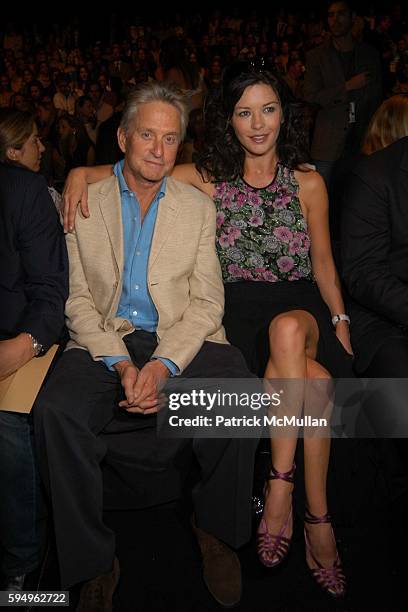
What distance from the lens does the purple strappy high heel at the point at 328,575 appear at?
6.22 ft

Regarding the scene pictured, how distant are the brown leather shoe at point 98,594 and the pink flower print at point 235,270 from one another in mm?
1109

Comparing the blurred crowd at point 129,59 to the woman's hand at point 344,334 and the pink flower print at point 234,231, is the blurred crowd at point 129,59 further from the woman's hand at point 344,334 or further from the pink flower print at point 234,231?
the woman's hand at point 344,334

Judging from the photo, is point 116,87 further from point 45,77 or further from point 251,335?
point 251,335

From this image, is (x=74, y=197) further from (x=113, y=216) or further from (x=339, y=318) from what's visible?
(x=339, y=318)

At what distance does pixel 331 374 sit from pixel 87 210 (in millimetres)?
977

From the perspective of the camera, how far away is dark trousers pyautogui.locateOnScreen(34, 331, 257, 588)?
71.8 inches

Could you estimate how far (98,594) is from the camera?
72.5 inches

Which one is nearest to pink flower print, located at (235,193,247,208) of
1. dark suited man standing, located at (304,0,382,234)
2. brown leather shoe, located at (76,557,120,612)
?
brown leather shoe, located at (76,557,120,612)

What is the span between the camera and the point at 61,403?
6.07 feet

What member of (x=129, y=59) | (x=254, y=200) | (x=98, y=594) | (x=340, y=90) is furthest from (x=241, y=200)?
(x=129, y=59)

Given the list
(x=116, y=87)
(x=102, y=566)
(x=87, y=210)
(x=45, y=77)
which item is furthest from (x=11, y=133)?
(x=45, y=77)

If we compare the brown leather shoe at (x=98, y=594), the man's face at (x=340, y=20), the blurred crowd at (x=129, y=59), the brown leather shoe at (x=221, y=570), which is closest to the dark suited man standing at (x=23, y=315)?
the brown leather shoe at (x=98, y=594)

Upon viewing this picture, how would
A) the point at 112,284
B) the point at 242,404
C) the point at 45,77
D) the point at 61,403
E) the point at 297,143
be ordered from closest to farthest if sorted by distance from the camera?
the point at 61,403
the point at 242,404
the point at 112,284
the point at 297,143
the point at 45,77

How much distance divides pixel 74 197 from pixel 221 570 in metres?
1.26
